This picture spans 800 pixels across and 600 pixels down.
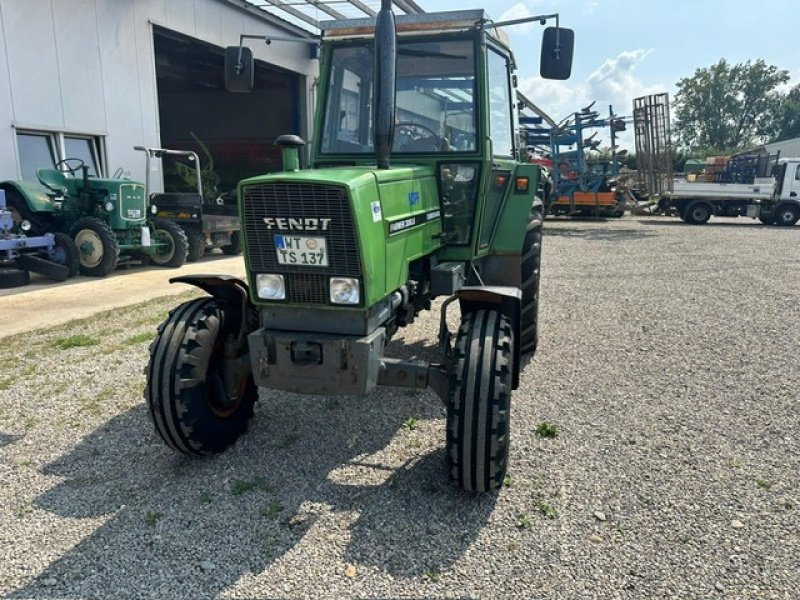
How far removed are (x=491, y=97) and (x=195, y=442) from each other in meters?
2.92

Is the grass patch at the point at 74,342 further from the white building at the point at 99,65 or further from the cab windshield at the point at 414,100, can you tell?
the white building at the point at 99,65

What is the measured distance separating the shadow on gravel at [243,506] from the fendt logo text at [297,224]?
4.43 ft

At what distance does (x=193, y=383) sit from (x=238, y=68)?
220 cm

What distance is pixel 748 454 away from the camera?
3.65 metres

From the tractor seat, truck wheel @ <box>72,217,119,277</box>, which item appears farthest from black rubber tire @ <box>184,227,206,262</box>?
the tractor seat

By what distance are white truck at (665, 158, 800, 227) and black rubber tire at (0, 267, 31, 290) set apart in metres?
19.3

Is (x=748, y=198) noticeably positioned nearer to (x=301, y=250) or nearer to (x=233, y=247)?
(x=233, y=247)

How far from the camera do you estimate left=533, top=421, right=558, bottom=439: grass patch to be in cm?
393

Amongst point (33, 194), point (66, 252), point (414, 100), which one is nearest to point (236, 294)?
point (414, 100)

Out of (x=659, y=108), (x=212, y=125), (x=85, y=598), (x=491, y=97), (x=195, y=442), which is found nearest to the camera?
(x=85, y=598)

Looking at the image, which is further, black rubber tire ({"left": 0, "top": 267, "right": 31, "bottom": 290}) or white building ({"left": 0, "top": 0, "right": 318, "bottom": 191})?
white building ({"left": 0, "top": 0, "right": 318, "bottom": 191})

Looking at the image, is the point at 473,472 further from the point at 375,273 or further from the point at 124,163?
the point at 124,163

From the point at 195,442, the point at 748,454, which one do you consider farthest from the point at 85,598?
the point at 748,454

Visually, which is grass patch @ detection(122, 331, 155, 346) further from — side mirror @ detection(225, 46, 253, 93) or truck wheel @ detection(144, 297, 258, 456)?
side mirror @ detection(225, 46, 253, 93)
